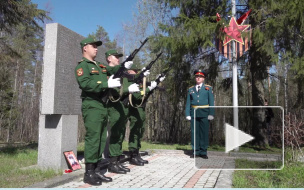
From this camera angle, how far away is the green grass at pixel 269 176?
4074mm

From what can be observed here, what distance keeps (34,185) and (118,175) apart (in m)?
1.43

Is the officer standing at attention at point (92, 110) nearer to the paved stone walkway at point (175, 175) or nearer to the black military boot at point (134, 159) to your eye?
the paved stone walkway at point (175, 175)

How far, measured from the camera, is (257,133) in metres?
9.16

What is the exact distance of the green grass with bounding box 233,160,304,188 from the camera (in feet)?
13.4

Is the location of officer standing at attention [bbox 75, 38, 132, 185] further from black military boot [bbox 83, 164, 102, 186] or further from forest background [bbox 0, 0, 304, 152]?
forest background [bbox 0, 0, 304, 152]

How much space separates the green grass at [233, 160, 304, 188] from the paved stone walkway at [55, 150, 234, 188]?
0.16 meters

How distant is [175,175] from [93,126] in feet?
5.45

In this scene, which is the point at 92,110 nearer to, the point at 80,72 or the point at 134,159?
the point at 80,72

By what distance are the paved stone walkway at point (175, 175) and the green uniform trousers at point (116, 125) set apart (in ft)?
1.38

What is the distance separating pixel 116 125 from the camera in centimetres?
503

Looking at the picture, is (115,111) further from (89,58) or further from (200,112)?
(200,112)

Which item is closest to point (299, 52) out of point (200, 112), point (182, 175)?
point (200, 112)

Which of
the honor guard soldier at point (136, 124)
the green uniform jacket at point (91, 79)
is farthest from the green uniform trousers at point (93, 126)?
the honor guard soldier at point (136, 124)

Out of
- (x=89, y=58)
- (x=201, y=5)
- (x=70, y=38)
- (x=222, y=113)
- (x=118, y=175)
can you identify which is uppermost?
(x=201, y=5)
